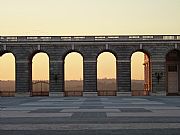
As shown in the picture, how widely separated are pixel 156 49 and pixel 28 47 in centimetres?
2246

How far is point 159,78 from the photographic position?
7250cm

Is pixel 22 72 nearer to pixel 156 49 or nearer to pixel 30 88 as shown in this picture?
pixel 30 88

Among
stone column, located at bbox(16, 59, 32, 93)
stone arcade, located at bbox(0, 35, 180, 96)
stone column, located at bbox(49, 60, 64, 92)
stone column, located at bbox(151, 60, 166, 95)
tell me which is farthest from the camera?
stone column, located at bbox(49, 60, 64, 92)

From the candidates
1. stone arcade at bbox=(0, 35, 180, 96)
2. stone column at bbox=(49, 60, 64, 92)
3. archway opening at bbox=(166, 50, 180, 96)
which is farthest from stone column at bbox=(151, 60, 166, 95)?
stone column at bbox=(49, 60, 64, 92)

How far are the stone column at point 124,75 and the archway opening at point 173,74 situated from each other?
759cm

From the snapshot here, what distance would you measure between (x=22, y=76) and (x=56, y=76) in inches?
236

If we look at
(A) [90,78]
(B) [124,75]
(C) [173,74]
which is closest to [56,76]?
(A) [90,78]

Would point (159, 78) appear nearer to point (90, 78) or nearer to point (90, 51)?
point (90, 78)

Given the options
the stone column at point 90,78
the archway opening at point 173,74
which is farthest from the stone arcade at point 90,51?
the archway opening at point 173,74

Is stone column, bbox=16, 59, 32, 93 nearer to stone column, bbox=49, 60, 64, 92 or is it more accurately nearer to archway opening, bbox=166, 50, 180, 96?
stone column, bbox=49, 60, 64, 92

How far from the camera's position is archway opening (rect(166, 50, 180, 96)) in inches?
2977

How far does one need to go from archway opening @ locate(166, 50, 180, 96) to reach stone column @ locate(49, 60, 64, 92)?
19.0 metres

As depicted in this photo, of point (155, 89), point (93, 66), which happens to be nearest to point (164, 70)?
point (155, 89)

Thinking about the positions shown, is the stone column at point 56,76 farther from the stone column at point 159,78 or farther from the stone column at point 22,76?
→ the stone column at point 159,78
